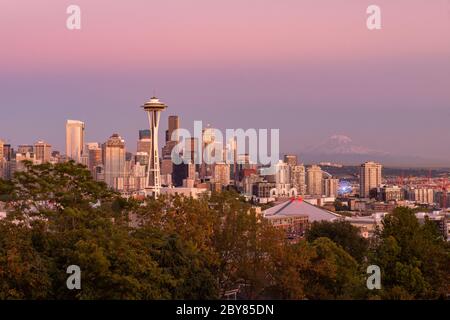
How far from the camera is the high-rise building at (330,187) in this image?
404 ft

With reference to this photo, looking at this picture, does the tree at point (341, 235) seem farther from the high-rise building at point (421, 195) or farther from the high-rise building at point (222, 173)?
the high-rise building at point (421, 195)

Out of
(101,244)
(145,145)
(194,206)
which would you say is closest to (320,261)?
(194,206)

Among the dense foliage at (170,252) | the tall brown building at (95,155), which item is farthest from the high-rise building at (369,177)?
the dense foliage at (170,252)

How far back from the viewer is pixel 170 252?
19.4 m

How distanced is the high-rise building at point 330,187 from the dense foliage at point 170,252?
97.8m

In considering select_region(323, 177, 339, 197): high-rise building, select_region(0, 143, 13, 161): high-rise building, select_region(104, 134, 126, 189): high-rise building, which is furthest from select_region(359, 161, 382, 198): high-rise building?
select_region(0, 143, 13, 161): high-rise building

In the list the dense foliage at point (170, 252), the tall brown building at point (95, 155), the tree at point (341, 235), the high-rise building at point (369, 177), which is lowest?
the tree at point (341, 235)

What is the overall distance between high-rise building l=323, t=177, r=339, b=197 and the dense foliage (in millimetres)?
97835

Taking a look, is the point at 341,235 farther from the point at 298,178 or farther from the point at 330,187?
the point at 330,187

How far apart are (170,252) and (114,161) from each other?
73.4m

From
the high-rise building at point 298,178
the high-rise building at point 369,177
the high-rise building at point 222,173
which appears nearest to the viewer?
the high-rise building at point 222,173
